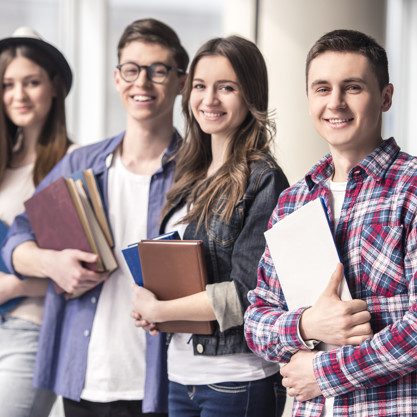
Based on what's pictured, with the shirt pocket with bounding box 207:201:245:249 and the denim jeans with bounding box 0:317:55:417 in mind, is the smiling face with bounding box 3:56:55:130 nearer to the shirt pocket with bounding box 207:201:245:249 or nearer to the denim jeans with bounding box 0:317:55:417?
the denim jeans with bounding box 0:317:55:417

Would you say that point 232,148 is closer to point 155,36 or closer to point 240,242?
point 240,242


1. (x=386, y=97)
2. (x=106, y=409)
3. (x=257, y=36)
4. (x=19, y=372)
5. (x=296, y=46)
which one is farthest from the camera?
(x=257, y=36)

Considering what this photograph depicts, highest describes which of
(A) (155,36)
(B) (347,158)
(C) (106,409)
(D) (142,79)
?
(A) (155,36)

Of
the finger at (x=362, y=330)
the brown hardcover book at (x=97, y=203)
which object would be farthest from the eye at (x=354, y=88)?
the brown hardcover book at (x=97, y=203)

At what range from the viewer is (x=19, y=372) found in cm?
306

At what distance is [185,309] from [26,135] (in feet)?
4.00

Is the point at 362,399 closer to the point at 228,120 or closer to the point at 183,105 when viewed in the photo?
the point at 228,120

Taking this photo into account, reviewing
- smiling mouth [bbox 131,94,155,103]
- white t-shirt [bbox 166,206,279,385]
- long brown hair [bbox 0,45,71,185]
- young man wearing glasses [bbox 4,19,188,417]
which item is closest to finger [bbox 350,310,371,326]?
white t-shirt [bbox 166,206,279,385]

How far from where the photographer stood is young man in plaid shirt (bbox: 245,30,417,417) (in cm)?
186

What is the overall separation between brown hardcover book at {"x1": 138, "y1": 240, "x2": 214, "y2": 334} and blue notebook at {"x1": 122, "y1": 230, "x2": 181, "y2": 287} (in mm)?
50

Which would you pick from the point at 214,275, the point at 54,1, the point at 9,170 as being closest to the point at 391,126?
the point at 54,1

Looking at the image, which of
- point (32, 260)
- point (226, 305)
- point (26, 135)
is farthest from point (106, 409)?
point (26, 135)

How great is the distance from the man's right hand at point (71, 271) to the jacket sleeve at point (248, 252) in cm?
59

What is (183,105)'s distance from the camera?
269 cm
